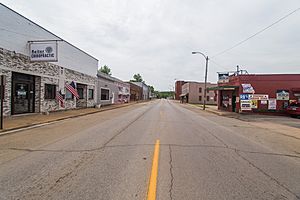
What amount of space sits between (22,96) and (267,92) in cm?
2605

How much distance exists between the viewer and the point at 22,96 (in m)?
18.2

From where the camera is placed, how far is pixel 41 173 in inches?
208

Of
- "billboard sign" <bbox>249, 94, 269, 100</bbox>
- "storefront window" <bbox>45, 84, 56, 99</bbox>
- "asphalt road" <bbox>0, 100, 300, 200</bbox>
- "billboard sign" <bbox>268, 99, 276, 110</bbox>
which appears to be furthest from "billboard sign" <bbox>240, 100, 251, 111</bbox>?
"storefront window" <bbox>45, 84, 56, 99</bbox>

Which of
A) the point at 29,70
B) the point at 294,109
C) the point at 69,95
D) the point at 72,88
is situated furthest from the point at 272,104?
the point at 29,70

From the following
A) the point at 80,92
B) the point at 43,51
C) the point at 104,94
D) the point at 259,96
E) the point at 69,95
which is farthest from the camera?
the point at 104,94

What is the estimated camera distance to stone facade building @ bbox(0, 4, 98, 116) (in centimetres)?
1609

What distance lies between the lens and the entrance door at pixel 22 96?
17172 millimetres

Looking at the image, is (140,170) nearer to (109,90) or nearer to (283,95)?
(283,95)

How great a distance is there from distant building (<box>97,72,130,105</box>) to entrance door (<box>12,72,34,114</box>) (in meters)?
18.1

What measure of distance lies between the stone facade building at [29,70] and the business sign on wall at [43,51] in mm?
219

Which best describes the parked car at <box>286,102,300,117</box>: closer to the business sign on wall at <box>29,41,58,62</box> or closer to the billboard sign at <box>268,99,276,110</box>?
the billboard sign at <box>268,99,276,110</box>

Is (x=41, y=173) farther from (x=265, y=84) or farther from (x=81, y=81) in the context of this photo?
(x=265, y=84)

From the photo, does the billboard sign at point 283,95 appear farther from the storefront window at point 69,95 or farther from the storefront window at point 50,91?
the storefront window at point 50,91

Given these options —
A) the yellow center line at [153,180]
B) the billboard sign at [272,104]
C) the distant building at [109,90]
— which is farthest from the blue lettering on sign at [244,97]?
the yellow center line at [153,180]
